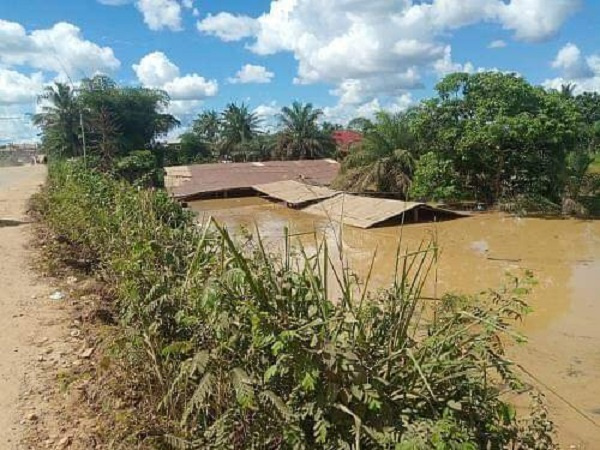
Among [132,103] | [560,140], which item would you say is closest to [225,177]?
[132,103]

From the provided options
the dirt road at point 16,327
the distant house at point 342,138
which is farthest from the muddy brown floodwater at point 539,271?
the distant house at point 342,138

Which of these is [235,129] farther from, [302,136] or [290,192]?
[290,192]

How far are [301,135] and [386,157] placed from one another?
14.3 metres

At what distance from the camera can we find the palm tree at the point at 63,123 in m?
26.5

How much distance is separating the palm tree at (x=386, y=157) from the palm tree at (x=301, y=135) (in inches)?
501

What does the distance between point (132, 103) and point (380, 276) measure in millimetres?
21867

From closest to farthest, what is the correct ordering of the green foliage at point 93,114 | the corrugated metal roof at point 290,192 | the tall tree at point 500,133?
the tall tree at point 500,133 → the corrugated metal roof at point 290,192 → the green foliage at point 93,114

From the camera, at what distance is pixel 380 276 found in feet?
31.1

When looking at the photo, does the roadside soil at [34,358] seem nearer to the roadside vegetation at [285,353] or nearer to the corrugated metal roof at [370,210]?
the roadside vegetation at [285,353]

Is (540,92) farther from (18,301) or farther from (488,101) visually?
(18,301)

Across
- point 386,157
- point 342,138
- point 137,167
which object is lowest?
point 137,167

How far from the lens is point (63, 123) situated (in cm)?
2659

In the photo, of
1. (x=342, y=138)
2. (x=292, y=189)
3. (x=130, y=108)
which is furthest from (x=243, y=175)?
(x=342, y=138)

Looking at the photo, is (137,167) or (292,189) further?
(292,189)
